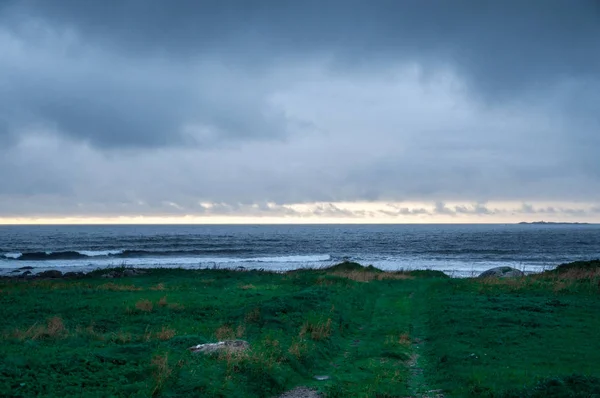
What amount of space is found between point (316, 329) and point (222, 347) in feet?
16.0

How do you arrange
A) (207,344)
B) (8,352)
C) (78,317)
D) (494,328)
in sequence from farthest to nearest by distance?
1. (78,317)
2. (494,328)
3. (207,344)
4. (8,352)

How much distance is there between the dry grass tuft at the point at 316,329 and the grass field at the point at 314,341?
5 cm

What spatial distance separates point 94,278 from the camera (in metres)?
41.0

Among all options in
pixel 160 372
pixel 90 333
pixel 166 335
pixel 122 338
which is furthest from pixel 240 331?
pixel 160 372

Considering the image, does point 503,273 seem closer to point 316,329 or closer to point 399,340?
point 399,340

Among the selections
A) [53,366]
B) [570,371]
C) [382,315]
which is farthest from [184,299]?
[570,371]

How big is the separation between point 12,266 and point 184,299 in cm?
4516

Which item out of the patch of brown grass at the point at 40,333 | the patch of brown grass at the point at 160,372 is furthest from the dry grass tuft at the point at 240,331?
the patch of brown grass at the point at 40,333

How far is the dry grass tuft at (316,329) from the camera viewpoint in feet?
52.5

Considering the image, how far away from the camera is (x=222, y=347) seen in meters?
12.8

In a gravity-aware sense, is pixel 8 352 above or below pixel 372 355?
above

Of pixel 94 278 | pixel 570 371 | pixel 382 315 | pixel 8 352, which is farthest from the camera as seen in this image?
pixel 94 278

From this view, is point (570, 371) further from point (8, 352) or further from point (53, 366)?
point (8, 352)

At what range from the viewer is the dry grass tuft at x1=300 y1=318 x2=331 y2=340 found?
16000 mm
